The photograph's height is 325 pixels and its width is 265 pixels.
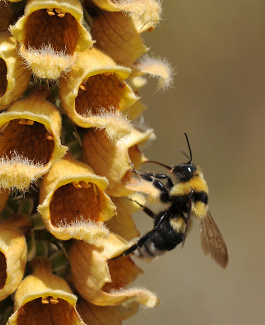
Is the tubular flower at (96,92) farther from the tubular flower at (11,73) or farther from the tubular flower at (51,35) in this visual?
the tubular flower at (11,73)

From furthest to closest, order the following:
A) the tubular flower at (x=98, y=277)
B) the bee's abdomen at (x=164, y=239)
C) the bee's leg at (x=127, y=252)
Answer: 1. the bee's abdomen at (x=164, y=239)
2. the bee's leg at (x=127, y=252)
3. the tubular flower at (x=98, y=277)

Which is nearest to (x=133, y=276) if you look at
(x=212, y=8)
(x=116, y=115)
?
(x=116, y=115)

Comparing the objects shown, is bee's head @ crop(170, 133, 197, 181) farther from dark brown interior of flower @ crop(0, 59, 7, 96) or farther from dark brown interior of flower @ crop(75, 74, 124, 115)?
dark brown interior of flower @ crop(0, 59, 7, 96)

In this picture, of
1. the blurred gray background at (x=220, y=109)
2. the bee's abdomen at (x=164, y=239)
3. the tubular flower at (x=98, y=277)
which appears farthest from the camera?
the blurred gray background at (x=220, y=109)

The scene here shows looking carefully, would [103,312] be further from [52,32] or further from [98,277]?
[52,32]

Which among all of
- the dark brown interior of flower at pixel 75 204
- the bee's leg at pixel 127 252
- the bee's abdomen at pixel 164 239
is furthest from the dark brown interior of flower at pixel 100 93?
the bee's abdomen at pixel 164 239

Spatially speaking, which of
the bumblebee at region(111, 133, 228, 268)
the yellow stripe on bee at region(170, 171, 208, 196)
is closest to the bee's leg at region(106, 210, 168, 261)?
the bumblebee at region(111, 133, 228, 268)

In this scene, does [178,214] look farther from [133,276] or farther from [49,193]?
[49,193]

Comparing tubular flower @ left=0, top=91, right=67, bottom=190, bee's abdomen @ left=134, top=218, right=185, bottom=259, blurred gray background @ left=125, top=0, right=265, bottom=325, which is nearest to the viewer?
tubular flower @ left=0, top=91, right=67, bottom=190
